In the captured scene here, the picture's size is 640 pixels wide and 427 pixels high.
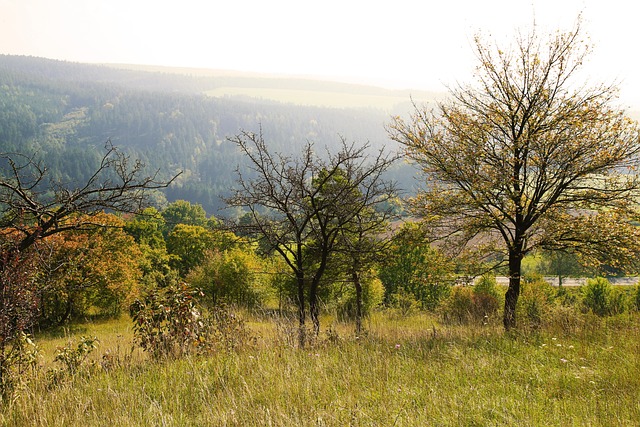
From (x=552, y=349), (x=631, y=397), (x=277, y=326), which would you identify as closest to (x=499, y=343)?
(x=552, y=349)

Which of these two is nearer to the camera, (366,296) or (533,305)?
(533,305)

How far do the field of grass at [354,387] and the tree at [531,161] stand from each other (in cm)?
434

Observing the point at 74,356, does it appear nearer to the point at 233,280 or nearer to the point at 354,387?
the point at 354,387

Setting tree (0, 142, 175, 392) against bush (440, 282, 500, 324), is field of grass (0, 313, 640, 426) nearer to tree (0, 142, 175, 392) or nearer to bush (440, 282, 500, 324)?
tree (0, 142, 175, 392)

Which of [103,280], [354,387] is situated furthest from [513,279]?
[103,280]

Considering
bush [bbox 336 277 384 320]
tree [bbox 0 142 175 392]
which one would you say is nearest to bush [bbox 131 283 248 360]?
tree [bbox 0 142 175 392]

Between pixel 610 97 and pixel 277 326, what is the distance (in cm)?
1075

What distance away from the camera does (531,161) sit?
11.3 m

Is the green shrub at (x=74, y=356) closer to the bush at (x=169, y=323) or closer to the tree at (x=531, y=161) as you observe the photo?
the bush at (x=169, y=323)

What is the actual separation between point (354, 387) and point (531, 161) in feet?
29.8

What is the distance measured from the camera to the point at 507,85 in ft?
38.5

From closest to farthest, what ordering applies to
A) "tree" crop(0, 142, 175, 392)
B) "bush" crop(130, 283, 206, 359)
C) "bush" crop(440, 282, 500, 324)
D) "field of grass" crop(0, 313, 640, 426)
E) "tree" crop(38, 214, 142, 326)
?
"field of grass" crop(0, 313, 640, 426) < "tree" crop(0, 142, 175, 392) < "bush" crop(130, 283, 206, 359) < "tree" crop(38, 214, 142, 326) < "bush" crop(440, 282, 500, 324)

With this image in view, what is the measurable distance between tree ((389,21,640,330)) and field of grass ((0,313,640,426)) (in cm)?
434

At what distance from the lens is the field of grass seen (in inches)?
161
